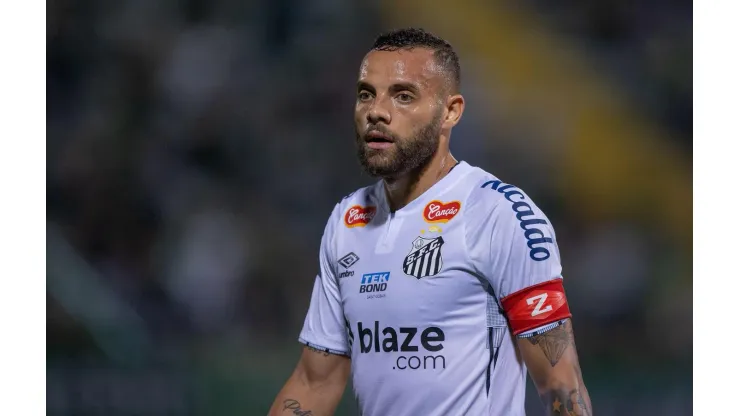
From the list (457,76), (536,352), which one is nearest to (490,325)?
(536,352)

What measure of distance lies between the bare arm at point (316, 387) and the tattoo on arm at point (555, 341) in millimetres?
865

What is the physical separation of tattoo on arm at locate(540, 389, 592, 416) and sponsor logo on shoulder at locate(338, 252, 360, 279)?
2.89ft

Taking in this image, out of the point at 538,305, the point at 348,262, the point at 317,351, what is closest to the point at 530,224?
the point at 538,305

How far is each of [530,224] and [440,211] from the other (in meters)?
0.38

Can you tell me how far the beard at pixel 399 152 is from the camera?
11.0ft

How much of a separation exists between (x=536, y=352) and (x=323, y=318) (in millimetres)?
915

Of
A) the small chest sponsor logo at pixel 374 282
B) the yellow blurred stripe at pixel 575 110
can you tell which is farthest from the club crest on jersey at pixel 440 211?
the yellow blurred stripe at pixel 575 110

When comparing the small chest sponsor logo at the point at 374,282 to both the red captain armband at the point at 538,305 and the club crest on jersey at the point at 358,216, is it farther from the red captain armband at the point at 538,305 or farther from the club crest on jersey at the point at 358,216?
the red captain armband at the point at 538,305

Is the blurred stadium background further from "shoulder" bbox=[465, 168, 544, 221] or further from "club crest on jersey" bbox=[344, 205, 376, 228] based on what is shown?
"shoulder" bbox=[465, 168, 544, 221]

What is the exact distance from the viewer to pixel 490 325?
10.3ft

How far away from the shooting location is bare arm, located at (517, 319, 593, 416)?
2930 mm

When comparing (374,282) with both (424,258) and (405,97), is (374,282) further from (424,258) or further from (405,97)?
(405,97)

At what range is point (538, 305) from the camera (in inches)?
119

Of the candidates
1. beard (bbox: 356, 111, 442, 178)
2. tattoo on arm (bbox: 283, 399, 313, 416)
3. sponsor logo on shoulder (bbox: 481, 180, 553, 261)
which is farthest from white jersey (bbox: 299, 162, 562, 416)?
tattoo on arm (bbox: 283, 399, 313, 416)
